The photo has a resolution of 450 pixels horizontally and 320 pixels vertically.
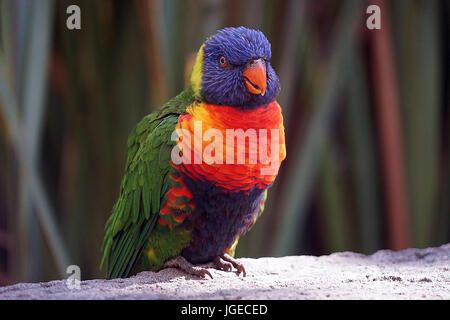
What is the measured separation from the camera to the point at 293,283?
2.07m

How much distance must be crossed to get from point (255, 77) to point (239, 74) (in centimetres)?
8

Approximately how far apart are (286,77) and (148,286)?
2021 millimetres

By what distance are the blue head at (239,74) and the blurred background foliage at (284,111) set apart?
3.71 ft

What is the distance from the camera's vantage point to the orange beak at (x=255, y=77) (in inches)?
88.4

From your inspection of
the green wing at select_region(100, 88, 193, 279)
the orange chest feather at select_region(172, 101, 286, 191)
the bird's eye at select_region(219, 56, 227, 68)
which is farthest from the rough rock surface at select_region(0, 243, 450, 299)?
the bird's eye at select_region(219, 56, 227, 68)

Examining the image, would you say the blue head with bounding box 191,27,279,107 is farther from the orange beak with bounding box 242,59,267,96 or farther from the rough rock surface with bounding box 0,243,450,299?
the rough rock surface with bounding box 0,243,450,299

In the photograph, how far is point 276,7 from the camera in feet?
12.0

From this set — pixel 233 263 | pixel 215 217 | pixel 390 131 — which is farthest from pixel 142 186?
pixel 390 131

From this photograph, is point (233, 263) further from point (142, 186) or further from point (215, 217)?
point (142, 186)

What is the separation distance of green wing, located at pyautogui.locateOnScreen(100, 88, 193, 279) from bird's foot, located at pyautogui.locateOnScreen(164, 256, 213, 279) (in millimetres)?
154

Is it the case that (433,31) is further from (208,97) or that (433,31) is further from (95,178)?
(95,178)

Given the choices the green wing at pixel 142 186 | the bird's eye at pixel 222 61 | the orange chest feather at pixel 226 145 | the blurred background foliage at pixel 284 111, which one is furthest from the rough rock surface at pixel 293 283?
the blurred background foliage at pixel 284 111

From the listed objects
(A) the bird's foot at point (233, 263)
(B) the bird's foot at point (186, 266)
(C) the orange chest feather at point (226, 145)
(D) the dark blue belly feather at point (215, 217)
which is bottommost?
(A) the bird's foot at point (233, 263)

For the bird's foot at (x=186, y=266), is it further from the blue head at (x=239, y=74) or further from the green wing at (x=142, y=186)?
the blue head at (x=239, y=74)
